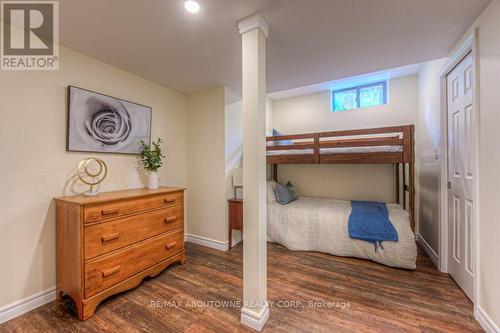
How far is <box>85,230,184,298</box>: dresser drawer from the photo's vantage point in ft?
5.27

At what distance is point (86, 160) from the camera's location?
6.40 feet

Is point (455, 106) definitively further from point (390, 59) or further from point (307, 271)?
point (307, 271)

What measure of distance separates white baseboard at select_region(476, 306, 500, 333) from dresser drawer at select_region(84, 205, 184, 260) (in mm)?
2655

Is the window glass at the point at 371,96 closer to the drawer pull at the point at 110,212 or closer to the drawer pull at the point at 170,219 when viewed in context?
the drawer pull at the point at 170,219

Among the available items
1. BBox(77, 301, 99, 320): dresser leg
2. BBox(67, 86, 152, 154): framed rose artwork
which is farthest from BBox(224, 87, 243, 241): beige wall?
BBox(77, 301, 99, 320): dresser leg

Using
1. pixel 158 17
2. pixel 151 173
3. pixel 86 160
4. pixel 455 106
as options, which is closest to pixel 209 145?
pixel 151 173

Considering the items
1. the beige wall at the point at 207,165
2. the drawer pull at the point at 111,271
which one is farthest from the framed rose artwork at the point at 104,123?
the drawer pull at the point at 111,271

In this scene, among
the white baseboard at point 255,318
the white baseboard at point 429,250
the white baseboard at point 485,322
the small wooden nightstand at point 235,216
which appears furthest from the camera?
the small wooden nightstand at point 235,216

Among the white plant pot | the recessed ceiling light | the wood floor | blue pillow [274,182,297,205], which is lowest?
the wood floor

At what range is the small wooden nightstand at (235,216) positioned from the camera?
109 inches

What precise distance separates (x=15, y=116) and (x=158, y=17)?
4.49 ft

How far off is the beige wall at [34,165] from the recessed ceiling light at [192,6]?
1335 millimetres

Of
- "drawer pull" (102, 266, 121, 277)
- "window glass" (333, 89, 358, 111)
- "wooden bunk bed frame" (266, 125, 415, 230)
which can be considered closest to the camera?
"drawer pull" (102, 266, 121, 277)

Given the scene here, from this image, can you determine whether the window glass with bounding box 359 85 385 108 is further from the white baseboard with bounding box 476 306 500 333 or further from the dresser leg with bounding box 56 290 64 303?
the dresser leg with bounding box 56 290 64 303
